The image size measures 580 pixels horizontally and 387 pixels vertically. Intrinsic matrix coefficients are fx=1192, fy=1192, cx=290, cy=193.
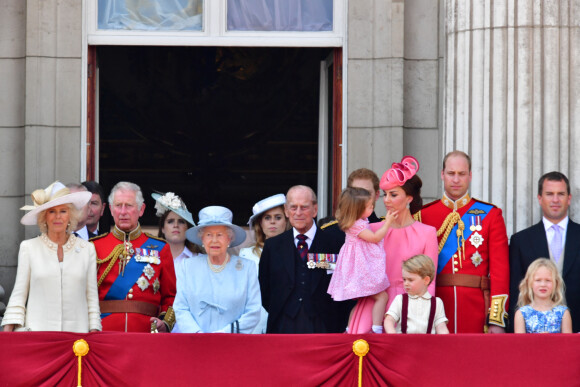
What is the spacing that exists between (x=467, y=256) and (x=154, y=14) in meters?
3.85

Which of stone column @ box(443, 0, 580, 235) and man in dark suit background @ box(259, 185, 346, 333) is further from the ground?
stone column @ box(443, 0, 580, 235)

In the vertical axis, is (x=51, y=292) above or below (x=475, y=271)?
below

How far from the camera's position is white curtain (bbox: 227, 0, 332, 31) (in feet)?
33.3

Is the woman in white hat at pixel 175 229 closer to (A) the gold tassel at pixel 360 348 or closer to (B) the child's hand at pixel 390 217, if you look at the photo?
(B) the child's hand at pixel 390 217

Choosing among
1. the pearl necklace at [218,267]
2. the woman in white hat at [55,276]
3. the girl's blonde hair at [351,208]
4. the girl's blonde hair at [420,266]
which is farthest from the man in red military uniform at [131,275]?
the girl's blonde hair at [420,266]

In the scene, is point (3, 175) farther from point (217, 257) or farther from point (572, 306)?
point (572, 306)

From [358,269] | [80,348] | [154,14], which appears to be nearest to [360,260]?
[358,269]

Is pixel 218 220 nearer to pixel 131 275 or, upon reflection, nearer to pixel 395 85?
pixel 131 275

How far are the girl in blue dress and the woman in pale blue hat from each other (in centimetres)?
162

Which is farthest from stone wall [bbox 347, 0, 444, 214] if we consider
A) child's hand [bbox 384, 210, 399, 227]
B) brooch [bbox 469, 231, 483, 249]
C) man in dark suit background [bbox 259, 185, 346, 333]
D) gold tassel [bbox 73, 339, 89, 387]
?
gold tassel [bbox 73, 339, 89, 387]

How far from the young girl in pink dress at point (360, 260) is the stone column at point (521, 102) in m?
2.35

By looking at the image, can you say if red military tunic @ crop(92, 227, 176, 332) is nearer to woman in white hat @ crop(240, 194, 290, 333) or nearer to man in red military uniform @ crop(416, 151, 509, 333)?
woman in white hat @ crop(240, 194, 290, 333)

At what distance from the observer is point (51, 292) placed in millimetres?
7098

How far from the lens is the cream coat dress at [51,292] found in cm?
707
